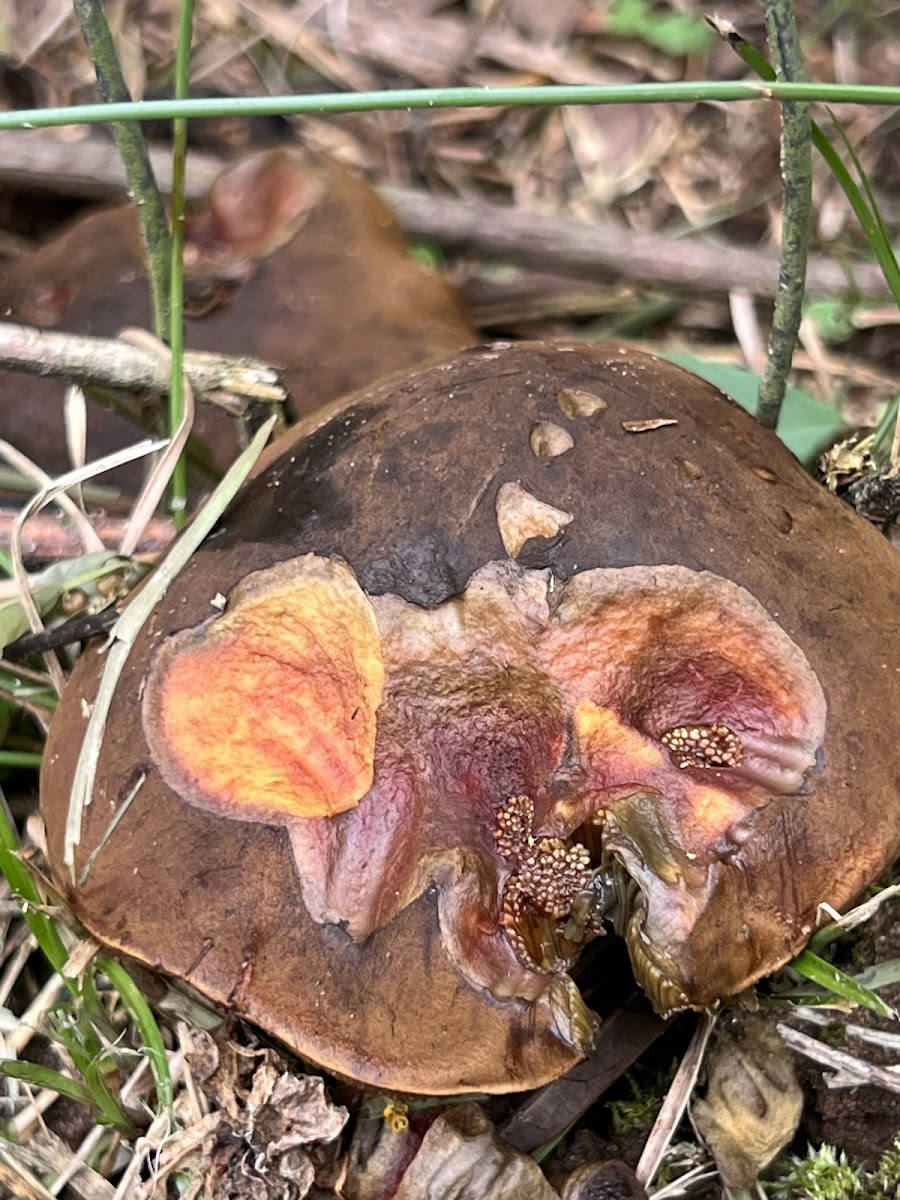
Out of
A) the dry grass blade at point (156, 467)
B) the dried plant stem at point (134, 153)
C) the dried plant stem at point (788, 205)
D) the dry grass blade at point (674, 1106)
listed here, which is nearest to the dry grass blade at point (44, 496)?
the dry grass blade at point (156, 467)

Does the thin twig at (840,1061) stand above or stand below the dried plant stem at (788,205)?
below

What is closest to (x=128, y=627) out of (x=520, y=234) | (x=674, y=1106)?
(x=674, y=1106)

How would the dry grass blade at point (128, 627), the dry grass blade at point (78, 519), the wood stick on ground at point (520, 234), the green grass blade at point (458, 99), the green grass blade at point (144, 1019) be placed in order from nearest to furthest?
the green grass blade at point (458, 99), the dry grass blade at point (128, 627), the green grass blade at point (144, 1019), the dry grass blade at point (78, 519), the wood stick on ground at point (520, 234)

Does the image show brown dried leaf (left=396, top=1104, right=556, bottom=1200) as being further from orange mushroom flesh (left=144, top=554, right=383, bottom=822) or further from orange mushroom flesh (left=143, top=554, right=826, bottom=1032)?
orange mushroom flesh (left=144, top=554, right=383, bottom=822)

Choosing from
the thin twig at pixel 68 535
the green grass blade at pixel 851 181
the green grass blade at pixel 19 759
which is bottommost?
the green grass blade at pixel 19 759

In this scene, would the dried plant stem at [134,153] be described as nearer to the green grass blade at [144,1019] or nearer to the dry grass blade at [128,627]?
the dry grass blade at [128,627]

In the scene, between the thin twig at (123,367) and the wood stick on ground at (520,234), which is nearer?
the thin twig at (123,367)

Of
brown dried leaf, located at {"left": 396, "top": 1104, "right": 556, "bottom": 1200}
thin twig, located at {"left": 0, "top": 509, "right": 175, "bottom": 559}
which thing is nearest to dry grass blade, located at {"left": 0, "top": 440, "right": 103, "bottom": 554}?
thin twig, located at {"left": 0, "top": 509, "right": 175, "bottom": 559}
